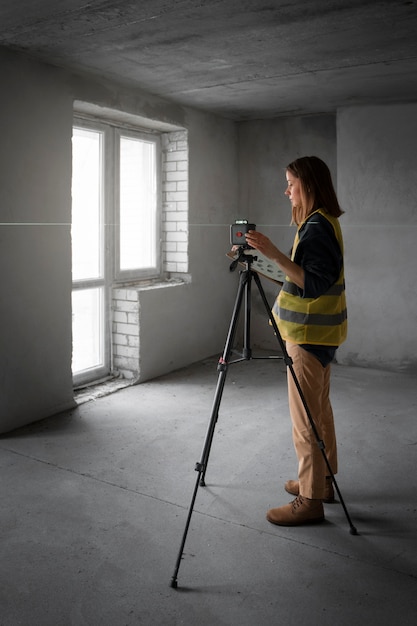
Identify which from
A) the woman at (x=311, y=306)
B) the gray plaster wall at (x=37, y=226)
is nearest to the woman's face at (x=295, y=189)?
the woman at (x=311, y=306)

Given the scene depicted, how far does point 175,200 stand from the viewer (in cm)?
541

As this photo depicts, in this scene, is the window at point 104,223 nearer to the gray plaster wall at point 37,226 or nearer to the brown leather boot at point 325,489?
the gray plaster wall at point 37,226

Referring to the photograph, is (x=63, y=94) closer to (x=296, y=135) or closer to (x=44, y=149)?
(x=44, y=149)

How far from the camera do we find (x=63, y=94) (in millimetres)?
3973

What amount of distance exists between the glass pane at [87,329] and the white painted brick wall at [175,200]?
0.92 m

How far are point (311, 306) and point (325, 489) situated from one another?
0.88 metres

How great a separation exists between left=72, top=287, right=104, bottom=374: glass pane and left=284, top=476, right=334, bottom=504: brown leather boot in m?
2.24

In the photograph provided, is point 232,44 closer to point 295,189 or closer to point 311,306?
point 295,189

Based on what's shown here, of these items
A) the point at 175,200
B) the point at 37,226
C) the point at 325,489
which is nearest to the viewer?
the point at 325,489

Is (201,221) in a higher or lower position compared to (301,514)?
higher

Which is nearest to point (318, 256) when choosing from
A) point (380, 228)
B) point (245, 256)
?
point (245, 256)

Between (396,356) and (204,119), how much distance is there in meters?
2.71

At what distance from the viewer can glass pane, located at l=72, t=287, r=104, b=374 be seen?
4.63 meters

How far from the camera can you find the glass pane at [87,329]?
4.63m
